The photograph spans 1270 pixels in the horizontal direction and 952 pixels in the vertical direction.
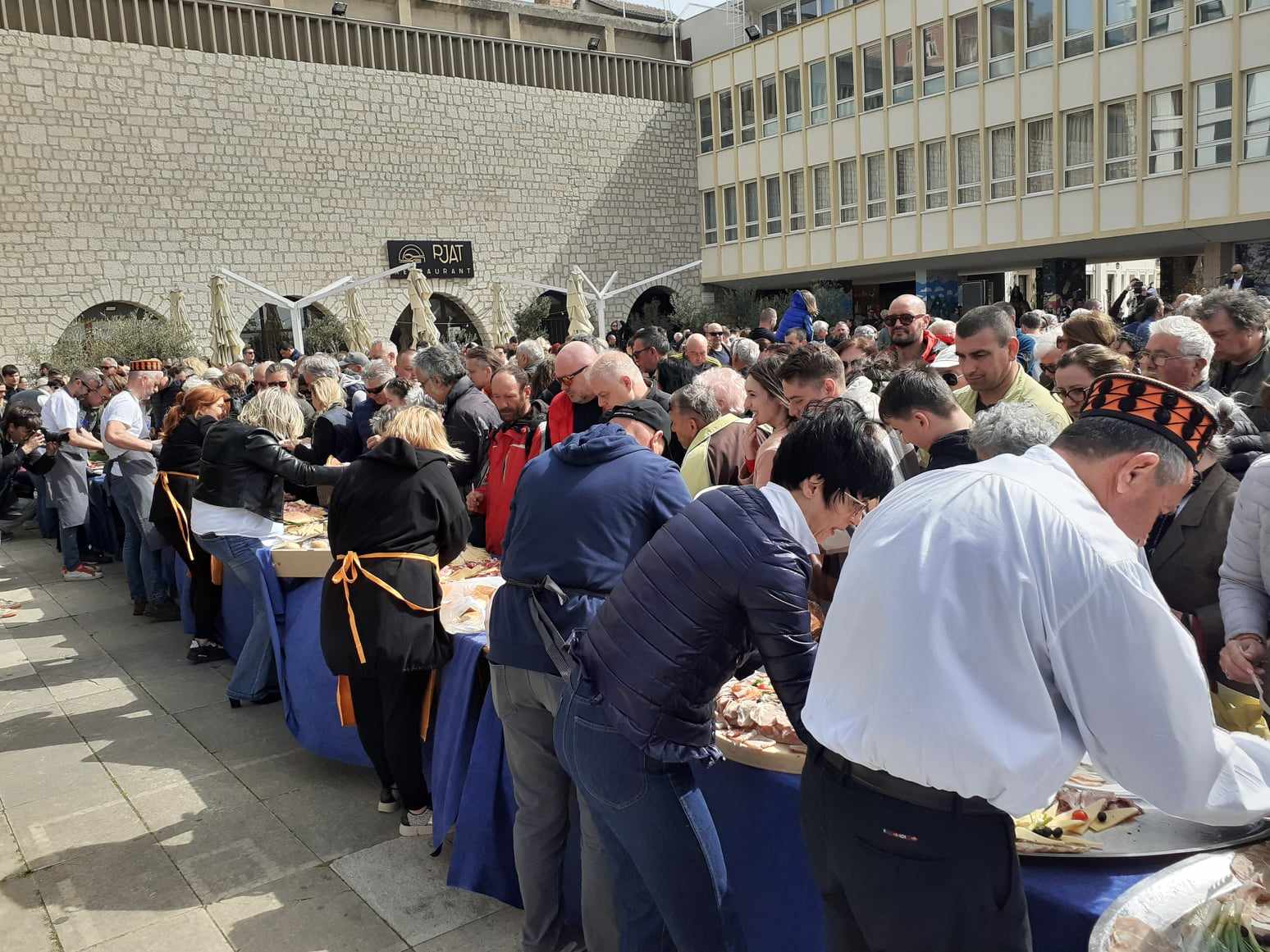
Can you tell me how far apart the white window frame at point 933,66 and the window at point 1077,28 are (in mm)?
3001

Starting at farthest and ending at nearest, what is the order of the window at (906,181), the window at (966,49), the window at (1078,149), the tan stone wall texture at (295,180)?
1. the window at (906,181)
2. the window at (966,49)
3. the tan stone wall texture at (295,180)
4. the window at (1078,149)

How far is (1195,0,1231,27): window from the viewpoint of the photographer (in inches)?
819

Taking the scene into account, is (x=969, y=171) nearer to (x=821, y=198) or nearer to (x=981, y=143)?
(x=981, y=143)

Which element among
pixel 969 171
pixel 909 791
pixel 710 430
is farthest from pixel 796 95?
pixel 909 791

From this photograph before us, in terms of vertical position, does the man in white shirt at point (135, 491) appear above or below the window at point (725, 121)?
below

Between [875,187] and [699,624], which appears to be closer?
[699,624]

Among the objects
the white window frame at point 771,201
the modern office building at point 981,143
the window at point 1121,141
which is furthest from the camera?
the white window frame at point 771,201

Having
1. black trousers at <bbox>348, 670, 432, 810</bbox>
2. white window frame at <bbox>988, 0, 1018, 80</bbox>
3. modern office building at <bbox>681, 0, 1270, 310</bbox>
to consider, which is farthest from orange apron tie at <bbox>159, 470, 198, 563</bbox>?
white window frame at <bbox>988, 0, 1018, 80</bbox>

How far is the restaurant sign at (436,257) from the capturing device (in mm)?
28000

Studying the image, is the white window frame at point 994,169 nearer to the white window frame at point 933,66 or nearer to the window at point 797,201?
the white window frame at point 933,66

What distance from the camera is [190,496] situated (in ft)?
20.4

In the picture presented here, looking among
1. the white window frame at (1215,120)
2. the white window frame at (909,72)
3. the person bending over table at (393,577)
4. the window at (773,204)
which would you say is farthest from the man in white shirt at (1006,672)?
the window at (773,204)

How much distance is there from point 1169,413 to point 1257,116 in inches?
922

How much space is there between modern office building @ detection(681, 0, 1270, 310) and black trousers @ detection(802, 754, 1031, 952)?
21891mm
